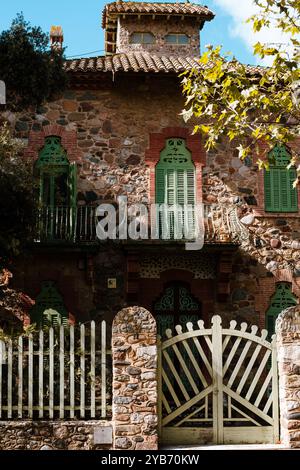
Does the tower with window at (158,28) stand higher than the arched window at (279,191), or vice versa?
the tower with window at (158,28)

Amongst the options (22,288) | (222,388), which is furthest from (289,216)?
(222,388)

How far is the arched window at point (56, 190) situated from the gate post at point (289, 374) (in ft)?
23.2

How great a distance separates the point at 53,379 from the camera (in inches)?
420

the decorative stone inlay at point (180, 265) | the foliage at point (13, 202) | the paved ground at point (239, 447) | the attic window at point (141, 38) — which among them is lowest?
the paved ground at point (239, 447)

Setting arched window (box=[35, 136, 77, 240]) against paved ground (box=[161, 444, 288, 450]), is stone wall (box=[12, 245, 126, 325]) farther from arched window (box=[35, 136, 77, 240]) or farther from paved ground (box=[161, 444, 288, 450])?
paved ground (box=[161, 444, 288, 450])

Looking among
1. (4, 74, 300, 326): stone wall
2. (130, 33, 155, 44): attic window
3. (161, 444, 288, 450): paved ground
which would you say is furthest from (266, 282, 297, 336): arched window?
(130, 33, 155, 44): attic window

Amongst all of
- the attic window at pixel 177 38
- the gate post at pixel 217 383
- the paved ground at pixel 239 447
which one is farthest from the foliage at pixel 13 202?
the attic window at pixel 177 38

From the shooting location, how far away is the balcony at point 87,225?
1666cm

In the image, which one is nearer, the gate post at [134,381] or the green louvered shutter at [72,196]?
the gate post at [134,381]

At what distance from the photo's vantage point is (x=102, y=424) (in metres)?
10.5

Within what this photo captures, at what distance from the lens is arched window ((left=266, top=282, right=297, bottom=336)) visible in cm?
1750

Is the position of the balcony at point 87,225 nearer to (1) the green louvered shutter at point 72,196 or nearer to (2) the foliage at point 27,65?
(1) the green louvered shutter at point 72,196

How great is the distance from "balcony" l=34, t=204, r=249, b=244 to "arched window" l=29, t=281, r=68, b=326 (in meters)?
1.27
